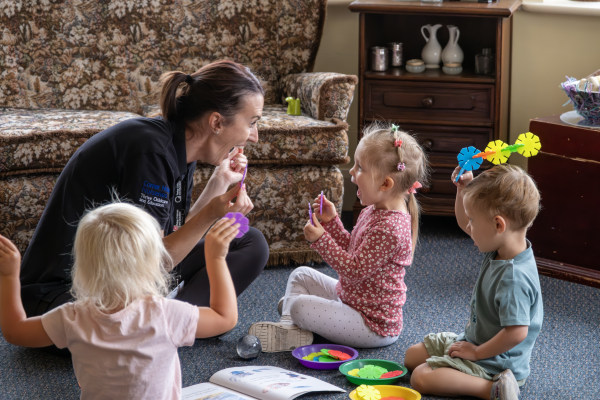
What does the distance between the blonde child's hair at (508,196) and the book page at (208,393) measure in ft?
2.40

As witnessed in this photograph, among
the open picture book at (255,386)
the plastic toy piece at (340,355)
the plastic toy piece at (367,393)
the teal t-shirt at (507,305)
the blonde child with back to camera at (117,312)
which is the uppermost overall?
the blonde child with back to camera at (117,312)

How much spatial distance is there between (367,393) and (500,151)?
67cm

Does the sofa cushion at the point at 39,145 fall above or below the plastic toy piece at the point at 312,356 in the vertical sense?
above

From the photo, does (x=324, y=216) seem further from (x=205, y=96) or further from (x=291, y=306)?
(x=205, y=96)

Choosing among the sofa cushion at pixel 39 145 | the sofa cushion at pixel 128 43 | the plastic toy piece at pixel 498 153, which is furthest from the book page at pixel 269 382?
the sofa cushion at pixel 128 43

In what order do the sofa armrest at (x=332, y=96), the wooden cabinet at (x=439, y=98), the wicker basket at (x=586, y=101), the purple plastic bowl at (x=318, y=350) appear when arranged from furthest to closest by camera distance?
the wooden cabinet at (x=439, y=98) → the sofa armrest at (x=332, y=96) → the wicker basket at (x=586, y=101) → the purple plastic bowl at (x=318, y=350)

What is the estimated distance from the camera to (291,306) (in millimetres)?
2459

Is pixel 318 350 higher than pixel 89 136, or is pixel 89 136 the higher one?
pixel 89 136

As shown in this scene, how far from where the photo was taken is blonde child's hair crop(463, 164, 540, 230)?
201 centimetres

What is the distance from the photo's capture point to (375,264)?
230 cm

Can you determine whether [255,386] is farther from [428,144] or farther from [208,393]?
[428,144]

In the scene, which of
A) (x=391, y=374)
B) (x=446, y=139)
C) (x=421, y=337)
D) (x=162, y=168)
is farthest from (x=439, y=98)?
(x=162, y=168)

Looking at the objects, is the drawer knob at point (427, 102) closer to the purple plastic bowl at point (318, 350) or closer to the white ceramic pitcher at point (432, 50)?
the white ceramic pitcher at point (432, 50)

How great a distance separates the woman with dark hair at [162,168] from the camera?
210 cm
